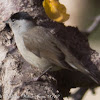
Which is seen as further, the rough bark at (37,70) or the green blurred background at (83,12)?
the green blurred background at (83,12)

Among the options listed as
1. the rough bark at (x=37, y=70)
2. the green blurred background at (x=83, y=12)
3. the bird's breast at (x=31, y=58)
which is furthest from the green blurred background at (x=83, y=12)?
the bird's breast at (x=31, y=58)

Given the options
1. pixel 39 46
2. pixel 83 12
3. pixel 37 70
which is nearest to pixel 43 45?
pixel 39 46

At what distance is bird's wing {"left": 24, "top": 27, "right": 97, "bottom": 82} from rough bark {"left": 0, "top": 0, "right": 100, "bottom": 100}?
0.10 meters

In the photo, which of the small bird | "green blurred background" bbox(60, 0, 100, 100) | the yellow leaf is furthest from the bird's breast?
"green blurred background" bbox(60, 0, 100, 100)

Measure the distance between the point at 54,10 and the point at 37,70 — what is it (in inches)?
26.0

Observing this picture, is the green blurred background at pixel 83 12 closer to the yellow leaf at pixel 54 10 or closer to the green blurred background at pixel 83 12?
the green blurred background at pixel 83 12

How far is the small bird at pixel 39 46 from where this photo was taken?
3238 mm

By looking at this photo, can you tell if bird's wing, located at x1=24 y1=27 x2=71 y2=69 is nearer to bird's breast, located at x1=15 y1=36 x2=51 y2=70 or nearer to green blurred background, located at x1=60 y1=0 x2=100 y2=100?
bird's breast, located at x1=15 y1=36 x2=51 y2=70

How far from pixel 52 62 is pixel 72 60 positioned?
20cm

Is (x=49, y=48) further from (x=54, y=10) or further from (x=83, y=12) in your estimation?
(x=83, y=12)

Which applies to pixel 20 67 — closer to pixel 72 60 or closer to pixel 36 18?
pixel 72 60

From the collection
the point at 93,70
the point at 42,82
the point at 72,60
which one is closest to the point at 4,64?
the point at 42,82

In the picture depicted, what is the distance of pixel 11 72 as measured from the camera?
3039 millimetres

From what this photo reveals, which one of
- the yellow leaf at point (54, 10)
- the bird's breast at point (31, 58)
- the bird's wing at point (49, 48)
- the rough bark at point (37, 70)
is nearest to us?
the rough bark at point (37, 70)
